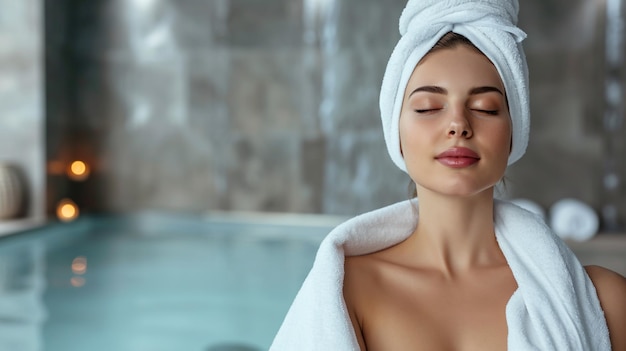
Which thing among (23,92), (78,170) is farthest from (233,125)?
(23,92)

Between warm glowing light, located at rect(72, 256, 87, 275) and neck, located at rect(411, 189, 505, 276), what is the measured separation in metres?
3.31

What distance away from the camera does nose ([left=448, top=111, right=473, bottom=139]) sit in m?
0.82

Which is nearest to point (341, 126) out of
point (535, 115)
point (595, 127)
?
point (535, 115)

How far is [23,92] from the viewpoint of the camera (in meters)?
5.37

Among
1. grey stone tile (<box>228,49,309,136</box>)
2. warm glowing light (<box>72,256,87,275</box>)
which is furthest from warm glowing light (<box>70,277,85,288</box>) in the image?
grey stone tile (<box>228,49,309,136</box>)

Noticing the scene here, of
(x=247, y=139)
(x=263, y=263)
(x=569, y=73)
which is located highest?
(x=569, y=73)

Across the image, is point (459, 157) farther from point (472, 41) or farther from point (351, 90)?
point (351, 90)

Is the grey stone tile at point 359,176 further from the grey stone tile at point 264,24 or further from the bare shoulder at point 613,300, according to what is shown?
the bare shoulder at point 613,300

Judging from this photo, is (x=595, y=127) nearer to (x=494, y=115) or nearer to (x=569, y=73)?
(x=569, y=73)

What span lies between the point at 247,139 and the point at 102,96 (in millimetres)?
1385

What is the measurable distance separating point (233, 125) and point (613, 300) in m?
5.06

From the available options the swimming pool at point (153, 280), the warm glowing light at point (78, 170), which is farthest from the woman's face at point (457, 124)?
the warm glowing light at point (78, 170)

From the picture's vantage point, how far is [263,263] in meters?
4.22

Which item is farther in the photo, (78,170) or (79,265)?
(78,170)
